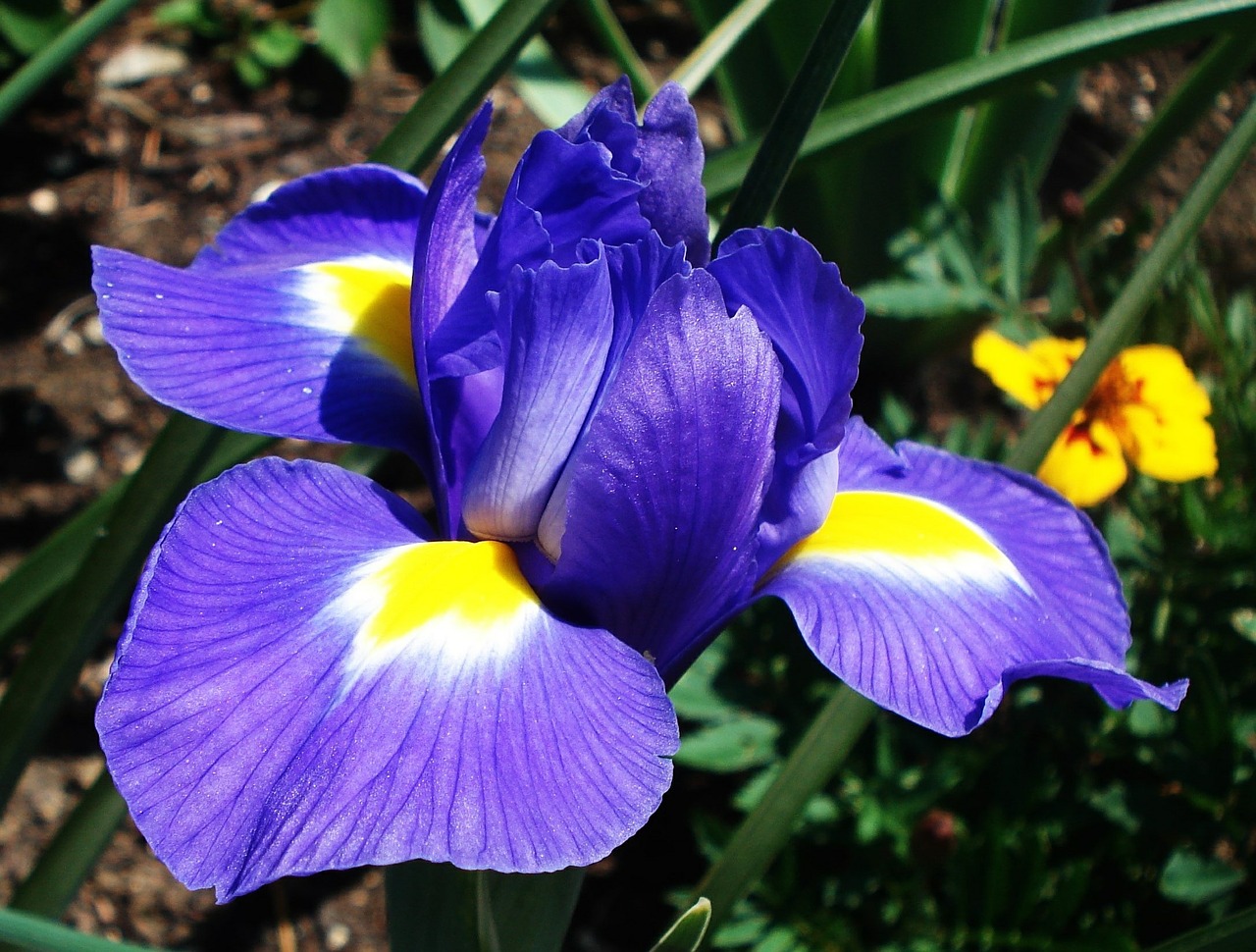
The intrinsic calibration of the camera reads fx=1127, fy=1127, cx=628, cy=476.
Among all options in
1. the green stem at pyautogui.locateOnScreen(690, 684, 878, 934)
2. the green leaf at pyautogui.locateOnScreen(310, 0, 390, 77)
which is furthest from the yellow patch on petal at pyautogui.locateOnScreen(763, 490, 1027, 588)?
the green leaf at pyautogui.locateOnScreen(310, 0, 390, 77)

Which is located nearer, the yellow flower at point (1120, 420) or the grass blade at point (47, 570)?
the grass blade at point (47, 570)

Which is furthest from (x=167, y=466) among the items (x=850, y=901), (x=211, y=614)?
(x=850, y=901)

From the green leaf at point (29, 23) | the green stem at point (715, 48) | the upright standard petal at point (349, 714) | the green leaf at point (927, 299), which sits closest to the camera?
the upright standard petal at point (349, 714)

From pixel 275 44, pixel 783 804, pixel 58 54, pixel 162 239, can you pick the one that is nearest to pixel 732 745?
pixel 783 804

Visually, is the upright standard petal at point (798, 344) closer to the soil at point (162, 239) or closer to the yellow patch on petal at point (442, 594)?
the yellow patch on petal at point (442, 594)

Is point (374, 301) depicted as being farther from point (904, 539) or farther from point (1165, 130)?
point (1165, 130)

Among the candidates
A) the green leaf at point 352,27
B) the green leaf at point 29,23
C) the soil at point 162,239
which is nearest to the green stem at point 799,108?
the soil at point 162,239

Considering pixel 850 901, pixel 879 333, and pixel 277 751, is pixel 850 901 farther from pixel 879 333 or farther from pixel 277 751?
pixel 879 333
